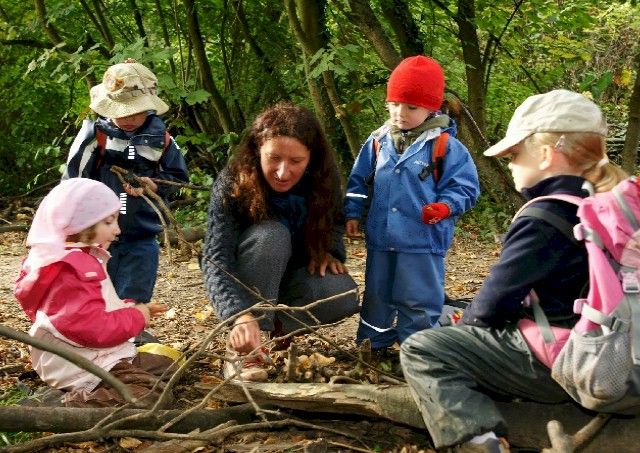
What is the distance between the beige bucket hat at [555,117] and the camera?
2.71 metres

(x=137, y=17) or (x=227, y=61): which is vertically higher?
(x=137, y=17)

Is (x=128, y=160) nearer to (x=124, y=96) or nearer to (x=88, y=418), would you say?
(x=124, y=96)

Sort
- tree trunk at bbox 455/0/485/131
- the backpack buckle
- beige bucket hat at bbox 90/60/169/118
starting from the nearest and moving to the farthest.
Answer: the backpack buckle < beige bucket hat at bbox 90/60/169/118 < tree trunk at bbox 455/0/485/131

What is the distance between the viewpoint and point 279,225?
372 centimetres

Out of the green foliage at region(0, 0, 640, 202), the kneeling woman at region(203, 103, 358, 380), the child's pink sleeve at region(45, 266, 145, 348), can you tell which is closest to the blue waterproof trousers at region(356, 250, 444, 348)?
the kneeling woman at region(203, 103, 358, 380)

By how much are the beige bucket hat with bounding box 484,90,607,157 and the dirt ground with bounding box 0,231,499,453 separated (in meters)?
1.15

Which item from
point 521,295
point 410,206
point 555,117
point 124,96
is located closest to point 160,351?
point 410,206

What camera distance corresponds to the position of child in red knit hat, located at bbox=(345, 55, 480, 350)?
3.82m

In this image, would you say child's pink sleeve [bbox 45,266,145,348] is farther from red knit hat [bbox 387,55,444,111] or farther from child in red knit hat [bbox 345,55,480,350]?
red knit hat [bbox 387,55,444,111]

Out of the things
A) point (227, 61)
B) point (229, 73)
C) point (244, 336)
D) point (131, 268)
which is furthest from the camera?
point (227, 61)

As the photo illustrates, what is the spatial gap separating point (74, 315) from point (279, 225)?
1077mm

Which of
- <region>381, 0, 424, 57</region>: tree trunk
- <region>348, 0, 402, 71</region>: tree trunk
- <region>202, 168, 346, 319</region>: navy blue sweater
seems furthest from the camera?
<region>381, 0, 424, 57</region>: tree trunk

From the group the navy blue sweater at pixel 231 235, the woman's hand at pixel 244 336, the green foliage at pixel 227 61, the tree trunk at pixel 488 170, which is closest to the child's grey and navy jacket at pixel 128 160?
the navy blue sweater at pixel 231 235

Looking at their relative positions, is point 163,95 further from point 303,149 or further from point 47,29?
point 303,149
